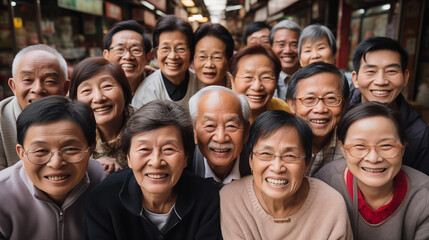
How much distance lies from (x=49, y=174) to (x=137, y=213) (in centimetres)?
60

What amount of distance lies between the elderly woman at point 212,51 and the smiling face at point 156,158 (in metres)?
1.53

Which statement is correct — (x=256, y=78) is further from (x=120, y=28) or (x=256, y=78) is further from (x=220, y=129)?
(x=120, y=28)

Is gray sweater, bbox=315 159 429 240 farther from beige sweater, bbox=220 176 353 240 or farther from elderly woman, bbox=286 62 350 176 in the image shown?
Result: elderly woman, bbox=286 62 350 176

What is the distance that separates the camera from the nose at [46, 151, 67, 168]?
6.20 ft

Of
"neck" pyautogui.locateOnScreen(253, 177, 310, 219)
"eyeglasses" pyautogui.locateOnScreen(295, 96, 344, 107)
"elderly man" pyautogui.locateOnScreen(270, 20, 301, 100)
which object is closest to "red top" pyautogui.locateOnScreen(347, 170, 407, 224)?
"neck" pyautogui.locateOnScreen(253, 177, 310, 219)

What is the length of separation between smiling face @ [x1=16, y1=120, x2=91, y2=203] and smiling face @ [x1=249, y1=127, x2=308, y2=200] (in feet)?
3.87

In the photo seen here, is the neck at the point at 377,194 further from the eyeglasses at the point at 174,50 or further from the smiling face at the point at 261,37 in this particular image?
the smiling face at the point at 261,37

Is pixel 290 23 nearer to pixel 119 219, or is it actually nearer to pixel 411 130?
pixel 411 130

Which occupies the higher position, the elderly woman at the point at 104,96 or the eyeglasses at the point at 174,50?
the eyeglasses at the point at 174,50

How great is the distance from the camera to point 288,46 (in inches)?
178

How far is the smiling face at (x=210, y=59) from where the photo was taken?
11.1ft

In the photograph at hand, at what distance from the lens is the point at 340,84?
268 cm

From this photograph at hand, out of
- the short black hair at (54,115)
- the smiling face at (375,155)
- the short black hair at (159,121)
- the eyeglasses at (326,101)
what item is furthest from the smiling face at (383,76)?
the short black hair at (54,115)

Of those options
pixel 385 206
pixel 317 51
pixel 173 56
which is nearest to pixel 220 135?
pixel 385 206
